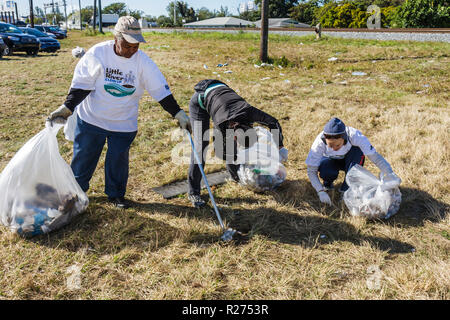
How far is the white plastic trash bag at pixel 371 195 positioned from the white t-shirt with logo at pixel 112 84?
1655 millimetres

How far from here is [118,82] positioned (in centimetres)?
259

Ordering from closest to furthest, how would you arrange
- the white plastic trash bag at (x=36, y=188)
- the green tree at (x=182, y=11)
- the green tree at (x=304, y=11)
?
the white plastic trash bag at (x=36, y=188) → the green tree at (x=304, y=11) → the green tree at (x=182, y=11)

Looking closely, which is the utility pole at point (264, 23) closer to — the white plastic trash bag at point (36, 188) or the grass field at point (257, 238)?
the grass field at point (257, 238)

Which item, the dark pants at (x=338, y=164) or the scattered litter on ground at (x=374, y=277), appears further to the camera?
the dark pants at (x=338, y=164)

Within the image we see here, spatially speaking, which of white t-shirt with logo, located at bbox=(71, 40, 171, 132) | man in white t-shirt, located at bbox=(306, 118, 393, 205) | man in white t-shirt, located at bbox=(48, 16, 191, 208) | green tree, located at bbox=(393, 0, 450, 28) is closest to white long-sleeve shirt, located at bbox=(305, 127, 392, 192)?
man in white t-shirt, located at bbox=(306, 118, 393, 205)

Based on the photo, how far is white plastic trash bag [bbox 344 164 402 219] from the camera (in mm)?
2709

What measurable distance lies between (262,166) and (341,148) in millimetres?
708

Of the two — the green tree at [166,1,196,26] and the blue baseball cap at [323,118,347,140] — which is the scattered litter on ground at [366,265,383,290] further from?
the green tree at [166,1,196,26]

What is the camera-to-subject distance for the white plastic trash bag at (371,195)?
2709 millimetres

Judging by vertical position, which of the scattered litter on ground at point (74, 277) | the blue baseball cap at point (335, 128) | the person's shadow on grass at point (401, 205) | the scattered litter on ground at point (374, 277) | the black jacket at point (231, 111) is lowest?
the scattered litter on ground at point (374, 277)

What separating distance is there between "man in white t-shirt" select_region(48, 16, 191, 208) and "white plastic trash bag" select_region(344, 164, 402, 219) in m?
1.41

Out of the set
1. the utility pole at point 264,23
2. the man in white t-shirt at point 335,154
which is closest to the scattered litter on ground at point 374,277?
the man in white t-shirt at point 335,154

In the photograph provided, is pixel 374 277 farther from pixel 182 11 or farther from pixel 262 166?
pixel 182 11

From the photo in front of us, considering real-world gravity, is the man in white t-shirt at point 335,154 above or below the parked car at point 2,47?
below
